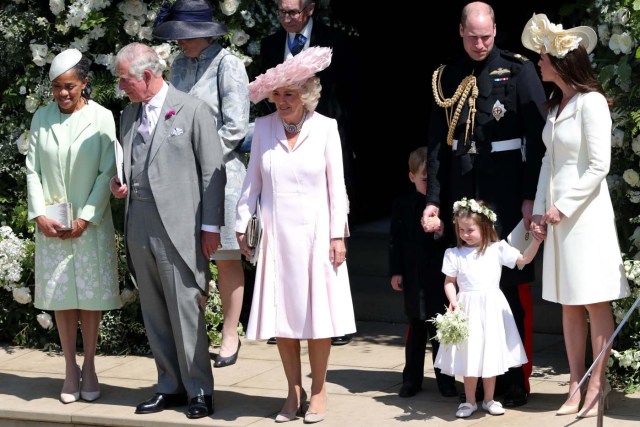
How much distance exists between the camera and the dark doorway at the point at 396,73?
35.2 feet

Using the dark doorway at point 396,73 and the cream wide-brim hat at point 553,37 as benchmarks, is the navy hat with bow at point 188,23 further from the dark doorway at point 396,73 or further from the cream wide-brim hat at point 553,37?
the dark doorway at point 396,73

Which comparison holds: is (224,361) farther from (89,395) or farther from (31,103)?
(31,103)

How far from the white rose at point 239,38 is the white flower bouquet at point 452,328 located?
2872mm

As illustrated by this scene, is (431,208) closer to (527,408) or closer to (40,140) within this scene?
(527,408)

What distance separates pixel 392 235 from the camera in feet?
23.7

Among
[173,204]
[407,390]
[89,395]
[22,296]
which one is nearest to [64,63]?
[173,204]

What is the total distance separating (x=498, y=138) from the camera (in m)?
6.88

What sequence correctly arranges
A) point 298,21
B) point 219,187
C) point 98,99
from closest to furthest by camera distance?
point 219,187 < point 298,21 < point 98,99

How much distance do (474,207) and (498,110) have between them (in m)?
0.53

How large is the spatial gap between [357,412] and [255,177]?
1284 mm

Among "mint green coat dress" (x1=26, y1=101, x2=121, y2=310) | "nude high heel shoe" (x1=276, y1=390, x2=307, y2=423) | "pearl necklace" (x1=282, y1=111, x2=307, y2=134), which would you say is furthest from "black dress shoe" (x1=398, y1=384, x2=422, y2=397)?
"mint green coat dress" (x1=26, y1=101, x2=121, y2=310)

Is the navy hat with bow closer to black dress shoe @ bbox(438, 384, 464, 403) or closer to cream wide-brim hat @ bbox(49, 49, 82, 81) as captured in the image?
cream wide-brim hat @ bbox(49, 49, 82, 81)

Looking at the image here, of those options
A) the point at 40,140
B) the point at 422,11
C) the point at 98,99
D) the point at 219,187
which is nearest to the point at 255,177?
the point at 219,187

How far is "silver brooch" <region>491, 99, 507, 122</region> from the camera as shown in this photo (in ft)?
22.5
